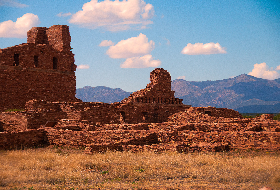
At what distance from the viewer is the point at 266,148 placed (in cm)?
1659

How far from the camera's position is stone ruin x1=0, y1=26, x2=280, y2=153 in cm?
1750

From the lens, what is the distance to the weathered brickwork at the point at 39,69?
97.0ft

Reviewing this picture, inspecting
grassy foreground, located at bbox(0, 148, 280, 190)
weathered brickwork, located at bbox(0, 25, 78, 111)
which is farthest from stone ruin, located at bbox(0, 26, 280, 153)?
grassy foreground, located at bbox(0, 148, 280, 190)

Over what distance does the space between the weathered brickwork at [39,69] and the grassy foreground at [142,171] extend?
47.7ft

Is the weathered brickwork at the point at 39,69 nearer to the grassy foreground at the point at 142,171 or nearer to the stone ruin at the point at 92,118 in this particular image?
the stone ruin at the point at 92,118

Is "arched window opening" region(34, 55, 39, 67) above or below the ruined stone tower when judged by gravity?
above

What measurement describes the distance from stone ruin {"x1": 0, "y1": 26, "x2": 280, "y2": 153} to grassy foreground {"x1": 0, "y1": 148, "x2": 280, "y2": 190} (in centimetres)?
131

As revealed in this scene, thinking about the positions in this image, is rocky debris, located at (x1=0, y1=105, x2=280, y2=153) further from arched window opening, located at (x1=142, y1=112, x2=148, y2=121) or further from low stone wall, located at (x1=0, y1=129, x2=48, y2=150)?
arched window opening, located at (x1=142, y1=112, x2=148, y2=121)

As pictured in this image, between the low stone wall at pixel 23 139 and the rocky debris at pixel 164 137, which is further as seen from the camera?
the low stone wall at pixel 23 139

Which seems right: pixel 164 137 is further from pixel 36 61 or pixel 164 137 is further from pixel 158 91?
pixel 36 61

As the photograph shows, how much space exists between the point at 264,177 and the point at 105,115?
1646 cm

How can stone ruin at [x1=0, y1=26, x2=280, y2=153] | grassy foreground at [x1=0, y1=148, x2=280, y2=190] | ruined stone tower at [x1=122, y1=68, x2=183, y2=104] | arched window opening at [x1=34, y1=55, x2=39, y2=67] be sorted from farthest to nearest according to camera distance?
arched window opening at [x1=34, y1=55, x2=39, y2=67] → ruined stone tower at [x1=122, y1=68, x2=183, y2=104] → stone ruin at [x1=0, y1=26, x2=280, y2=153] → grassy foreground at [x1=0, y1=148, x2=280, y2=190]

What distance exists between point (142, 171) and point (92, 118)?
44.0ft

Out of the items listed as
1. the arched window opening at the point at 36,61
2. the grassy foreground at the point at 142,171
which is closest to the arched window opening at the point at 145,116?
the arched window opening at the point at 36,61
